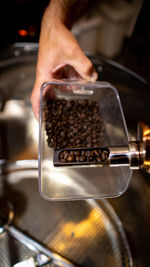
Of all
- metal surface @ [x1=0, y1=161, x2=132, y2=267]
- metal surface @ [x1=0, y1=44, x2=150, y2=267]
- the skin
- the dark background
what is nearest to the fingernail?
the skin

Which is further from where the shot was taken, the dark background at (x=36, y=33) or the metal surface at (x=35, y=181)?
the dark background at (x=36, y=33)

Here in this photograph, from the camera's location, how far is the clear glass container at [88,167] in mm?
537

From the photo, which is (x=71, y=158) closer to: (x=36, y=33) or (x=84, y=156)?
(x=84, y=156)

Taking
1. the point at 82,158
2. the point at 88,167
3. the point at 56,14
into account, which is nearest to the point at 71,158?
the point at 82,158

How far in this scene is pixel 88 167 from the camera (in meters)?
0.59

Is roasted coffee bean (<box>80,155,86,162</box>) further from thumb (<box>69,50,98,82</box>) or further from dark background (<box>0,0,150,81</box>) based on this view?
dark background (<box>0,0,150,81</box>)

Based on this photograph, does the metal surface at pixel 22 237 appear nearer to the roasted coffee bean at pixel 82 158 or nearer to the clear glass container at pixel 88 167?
the clear glass container at pixel 88 167

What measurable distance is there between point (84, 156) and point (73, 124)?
246mm

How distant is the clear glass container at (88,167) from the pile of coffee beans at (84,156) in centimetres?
16

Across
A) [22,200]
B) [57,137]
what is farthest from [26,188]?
[57,137]

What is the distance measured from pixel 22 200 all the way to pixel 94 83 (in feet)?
1.28

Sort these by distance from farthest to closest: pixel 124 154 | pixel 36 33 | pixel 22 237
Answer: pixel 36 33
pixel 22 237
pixel 124 154

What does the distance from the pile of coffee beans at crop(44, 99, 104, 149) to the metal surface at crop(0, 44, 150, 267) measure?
0.10 metres

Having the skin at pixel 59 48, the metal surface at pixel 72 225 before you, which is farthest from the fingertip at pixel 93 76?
the metal surface at pixel 72 225
